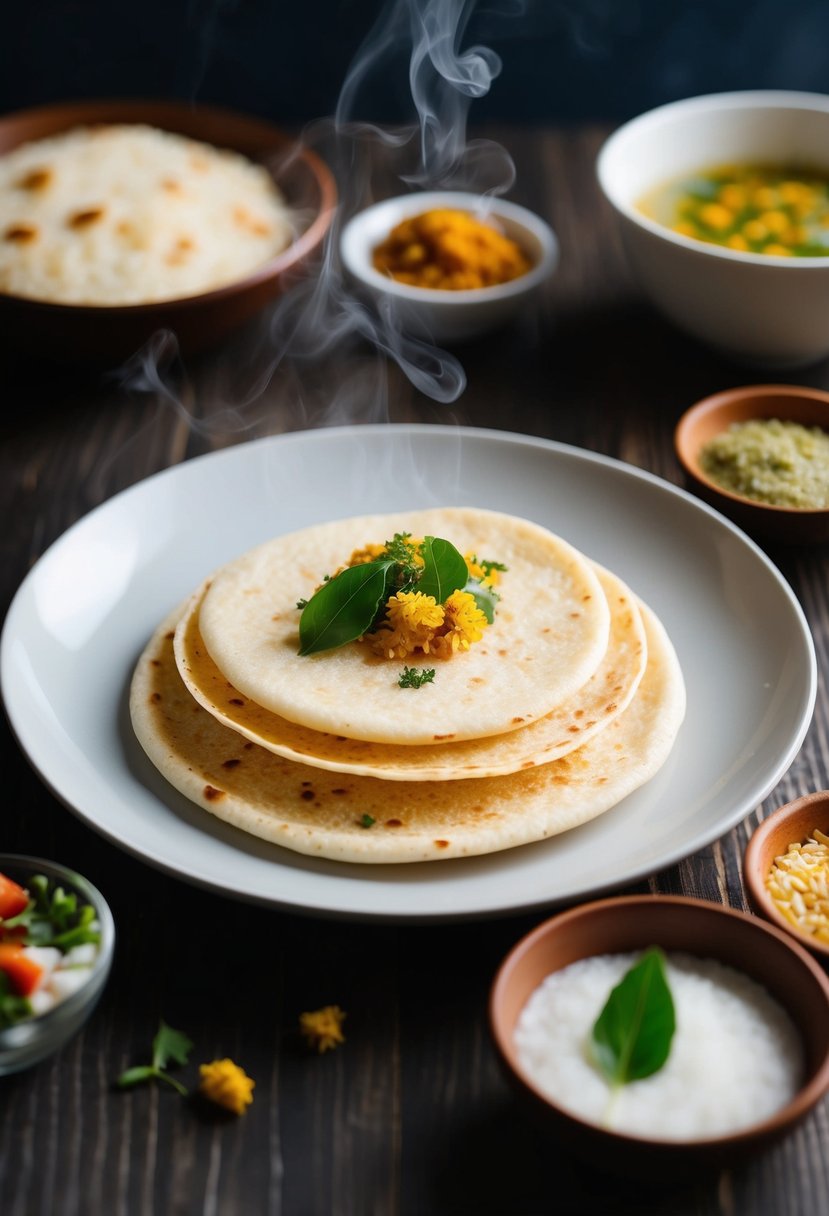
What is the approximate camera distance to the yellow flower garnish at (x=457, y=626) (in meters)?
2.45

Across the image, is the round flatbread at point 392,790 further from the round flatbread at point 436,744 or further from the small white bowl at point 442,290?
the small white bowl at point 442,290

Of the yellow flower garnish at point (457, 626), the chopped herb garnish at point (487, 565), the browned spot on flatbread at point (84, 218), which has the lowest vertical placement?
the chopped herb garnish at point (487, 565)

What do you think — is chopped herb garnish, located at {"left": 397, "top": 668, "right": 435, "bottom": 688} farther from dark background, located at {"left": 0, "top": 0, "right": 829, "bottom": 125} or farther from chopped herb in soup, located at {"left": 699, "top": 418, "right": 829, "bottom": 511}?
dark background, located at {"left": 0, "top": 0, "right": 829, "bottom": 125}

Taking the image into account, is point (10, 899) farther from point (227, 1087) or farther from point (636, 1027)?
point (636, 1027)

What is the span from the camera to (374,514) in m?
3.06

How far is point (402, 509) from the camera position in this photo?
10.1ft

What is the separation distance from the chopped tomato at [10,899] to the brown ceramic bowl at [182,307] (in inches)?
78.6

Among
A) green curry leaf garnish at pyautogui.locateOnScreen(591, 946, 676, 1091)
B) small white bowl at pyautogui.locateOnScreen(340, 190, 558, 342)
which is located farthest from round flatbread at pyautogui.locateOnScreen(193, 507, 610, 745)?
small white bowl at pyautogui.locateOnScreen(340, 190, 558, 342)

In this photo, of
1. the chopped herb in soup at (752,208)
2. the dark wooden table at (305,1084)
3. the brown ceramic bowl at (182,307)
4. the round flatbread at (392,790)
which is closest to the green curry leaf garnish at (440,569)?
the round flatbread at (392,790)

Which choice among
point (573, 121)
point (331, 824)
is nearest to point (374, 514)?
point (331, 824)

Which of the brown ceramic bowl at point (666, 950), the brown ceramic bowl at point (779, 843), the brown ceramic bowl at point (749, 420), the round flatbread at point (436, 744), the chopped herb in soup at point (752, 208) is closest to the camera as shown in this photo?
the brown ceramic bowl at point (666, 950)

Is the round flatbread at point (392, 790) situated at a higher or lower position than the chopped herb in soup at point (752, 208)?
lower

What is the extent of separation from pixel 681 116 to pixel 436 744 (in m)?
2.81

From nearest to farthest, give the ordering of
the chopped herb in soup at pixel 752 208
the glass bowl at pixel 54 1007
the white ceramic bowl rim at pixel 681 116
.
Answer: the glass bowl at pixel 54 1007 < the white ceramic bowl rim at pixel 681 116 < the chopped herb in soup at pixel 752 208
